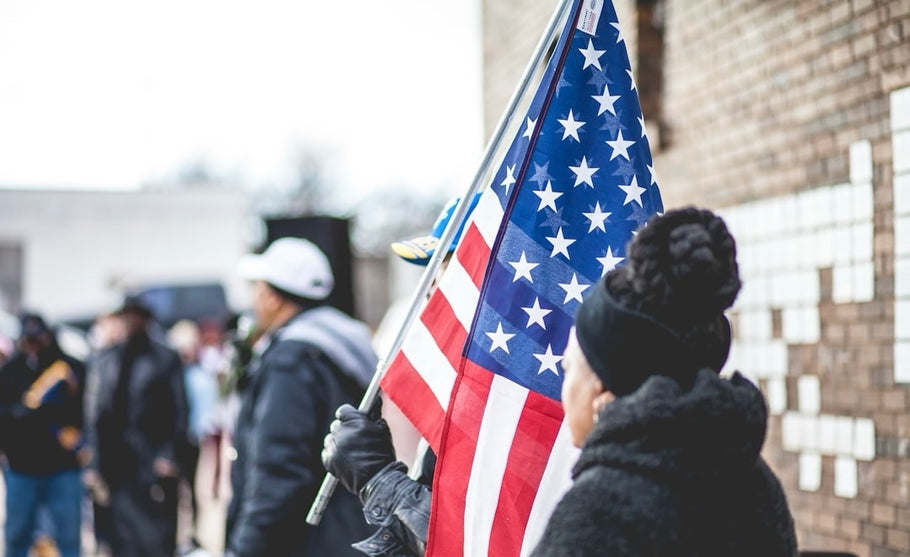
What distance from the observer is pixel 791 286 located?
464 cm

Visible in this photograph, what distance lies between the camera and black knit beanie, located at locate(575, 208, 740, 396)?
5.49ft

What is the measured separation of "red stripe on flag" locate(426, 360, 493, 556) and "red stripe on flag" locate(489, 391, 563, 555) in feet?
0.31

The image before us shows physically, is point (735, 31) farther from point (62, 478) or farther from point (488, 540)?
point (62, 478)

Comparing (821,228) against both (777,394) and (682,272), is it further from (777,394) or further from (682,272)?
(682,272)

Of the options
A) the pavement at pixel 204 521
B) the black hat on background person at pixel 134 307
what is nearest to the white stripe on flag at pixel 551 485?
the pavement at pixel 204 521

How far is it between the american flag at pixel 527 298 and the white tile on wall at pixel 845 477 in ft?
7.10

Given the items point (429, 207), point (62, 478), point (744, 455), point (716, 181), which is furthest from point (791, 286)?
point (429, 207)

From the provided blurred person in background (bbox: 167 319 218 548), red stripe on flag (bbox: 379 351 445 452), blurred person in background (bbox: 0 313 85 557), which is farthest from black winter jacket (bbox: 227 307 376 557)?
blurred person in background (bbox: 167 319 218 548)

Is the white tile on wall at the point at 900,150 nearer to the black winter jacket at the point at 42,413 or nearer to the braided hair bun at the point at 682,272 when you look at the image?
the braided hair bun at the point at 682,272

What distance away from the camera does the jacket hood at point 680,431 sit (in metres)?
1.63

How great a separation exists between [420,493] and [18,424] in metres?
6.09

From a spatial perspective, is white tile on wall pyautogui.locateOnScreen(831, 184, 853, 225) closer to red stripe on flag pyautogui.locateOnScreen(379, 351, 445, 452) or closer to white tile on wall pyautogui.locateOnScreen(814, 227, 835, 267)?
white tile on wall pyautogui.locateOnScreen(814, 227, 835, 267)

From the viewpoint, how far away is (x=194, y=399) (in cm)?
1060

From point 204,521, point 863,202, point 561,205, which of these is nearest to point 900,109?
point 863,202
